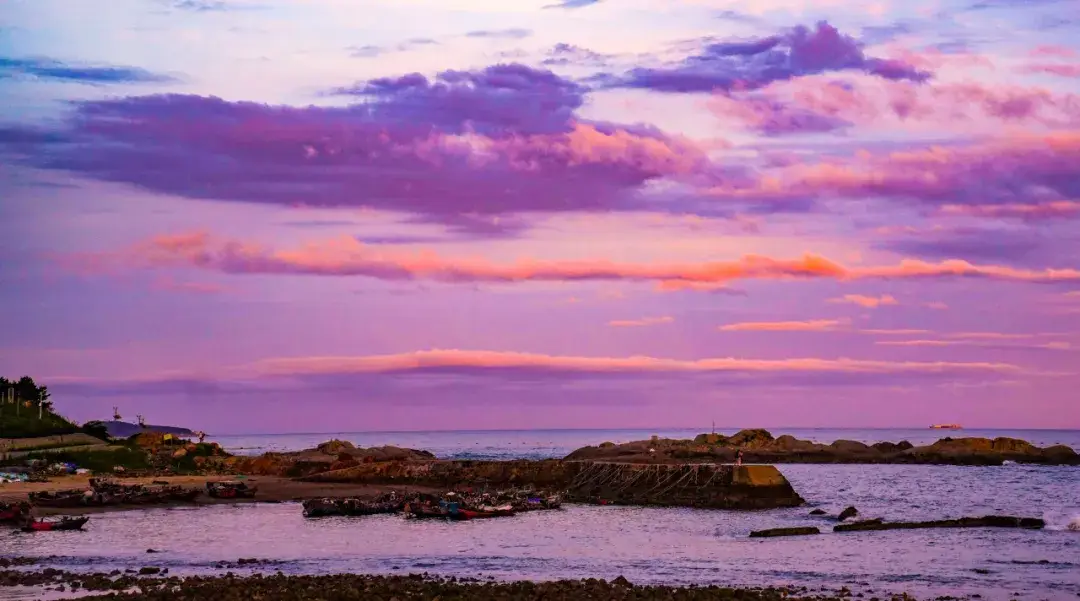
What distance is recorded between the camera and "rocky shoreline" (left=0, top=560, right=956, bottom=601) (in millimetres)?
34156

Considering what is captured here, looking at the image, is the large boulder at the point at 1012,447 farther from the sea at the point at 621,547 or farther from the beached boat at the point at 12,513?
the beached boat at the point at 12,513

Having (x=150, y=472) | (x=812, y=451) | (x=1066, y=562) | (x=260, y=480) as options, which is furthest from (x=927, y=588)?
(x=812, y=451)

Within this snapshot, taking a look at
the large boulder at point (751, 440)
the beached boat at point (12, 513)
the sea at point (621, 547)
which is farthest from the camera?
the large boulder at point (751, 440)

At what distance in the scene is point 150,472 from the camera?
104 meters

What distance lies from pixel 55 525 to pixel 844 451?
115682 mm

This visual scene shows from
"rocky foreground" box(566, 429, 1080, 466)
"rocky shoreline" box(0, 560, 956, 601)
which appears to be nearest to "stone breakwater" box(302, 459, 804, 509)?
"rocky foreground" box(566, 429, 1080, 466)

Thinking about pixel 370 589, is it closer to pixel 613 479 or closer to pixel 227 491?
pixel 227 491

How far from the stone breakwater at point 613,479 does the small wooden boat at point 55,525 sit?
35775 mm

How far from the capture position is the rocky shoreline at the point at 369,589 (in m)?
34.2

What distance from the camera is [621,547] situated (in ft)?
173

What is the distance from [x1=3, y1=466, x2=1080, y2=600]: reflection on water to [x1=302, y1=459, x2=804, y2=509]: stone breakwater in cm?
336

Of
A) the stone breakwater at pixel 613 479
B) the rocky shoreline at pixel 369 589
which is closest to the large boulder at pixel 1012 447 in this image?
the stone breakwater at pixel 613 479

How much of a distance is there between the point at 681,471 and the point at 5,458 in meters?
61.6

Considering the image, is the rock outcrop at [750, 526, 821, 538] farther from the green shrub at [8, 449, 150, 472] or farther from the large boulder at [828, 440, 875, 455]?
the large boulder at [828, 440, 875, 455]
